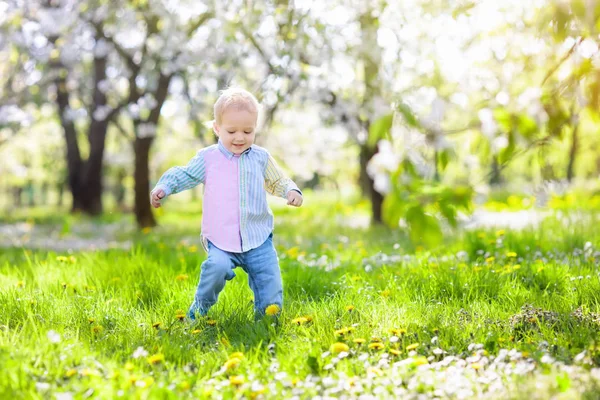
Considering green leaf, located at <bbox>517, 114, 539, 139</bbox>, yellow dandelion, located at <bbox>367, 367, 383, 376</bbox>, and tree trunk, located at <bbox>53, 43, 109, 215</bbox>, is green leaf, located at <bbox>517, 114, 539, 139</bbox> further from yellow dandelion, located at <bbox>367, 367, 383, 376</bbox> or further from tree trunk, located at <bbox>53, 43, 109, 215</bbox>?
tree trunk, located at <bbox>53, 43, 109, 215</bbox>

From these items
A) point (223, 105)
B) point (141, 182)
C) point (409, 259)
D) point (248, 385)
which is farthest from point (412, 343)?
point (141, 182)

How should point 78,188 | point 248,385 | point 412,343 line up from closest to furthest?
point 248,385 < point 412,343 < point 78,188

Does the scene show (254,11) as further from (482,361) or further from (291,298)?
(482,361)

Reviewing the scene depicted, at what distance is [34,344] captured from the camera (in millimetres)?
2836

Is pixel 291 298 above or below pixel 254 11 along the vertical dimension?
below

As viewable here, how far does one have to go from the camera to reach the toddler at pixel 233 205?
346 centimetres

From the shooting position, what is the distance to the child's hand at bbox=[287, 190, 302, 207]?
3.42 meters

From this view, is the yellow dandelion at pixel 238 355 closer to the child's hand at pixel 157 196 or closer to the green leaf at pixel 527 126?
the child's hand at pixel 157 196

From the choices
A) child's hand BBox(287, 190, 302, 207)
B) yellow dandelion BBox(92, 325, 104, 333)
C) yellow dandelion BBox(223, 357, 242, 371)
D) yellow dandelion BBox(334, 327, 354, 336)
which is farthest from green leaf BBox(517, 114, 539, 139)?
yellow dandelion BBox(92, 325, 104, 333)

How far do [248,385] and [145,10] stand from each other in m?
6.66

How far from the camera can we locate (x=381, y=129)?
1793 millimetres

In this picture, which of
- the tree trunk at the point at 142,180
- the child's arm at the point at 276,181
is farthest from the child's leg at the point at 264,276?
the tree trunk at the point at 142,180

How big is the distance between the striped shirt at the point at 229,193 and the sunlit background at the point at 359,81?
19.8 inches

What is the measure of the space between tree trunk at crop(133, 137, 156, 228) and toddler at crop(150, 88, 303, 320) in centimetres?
674
